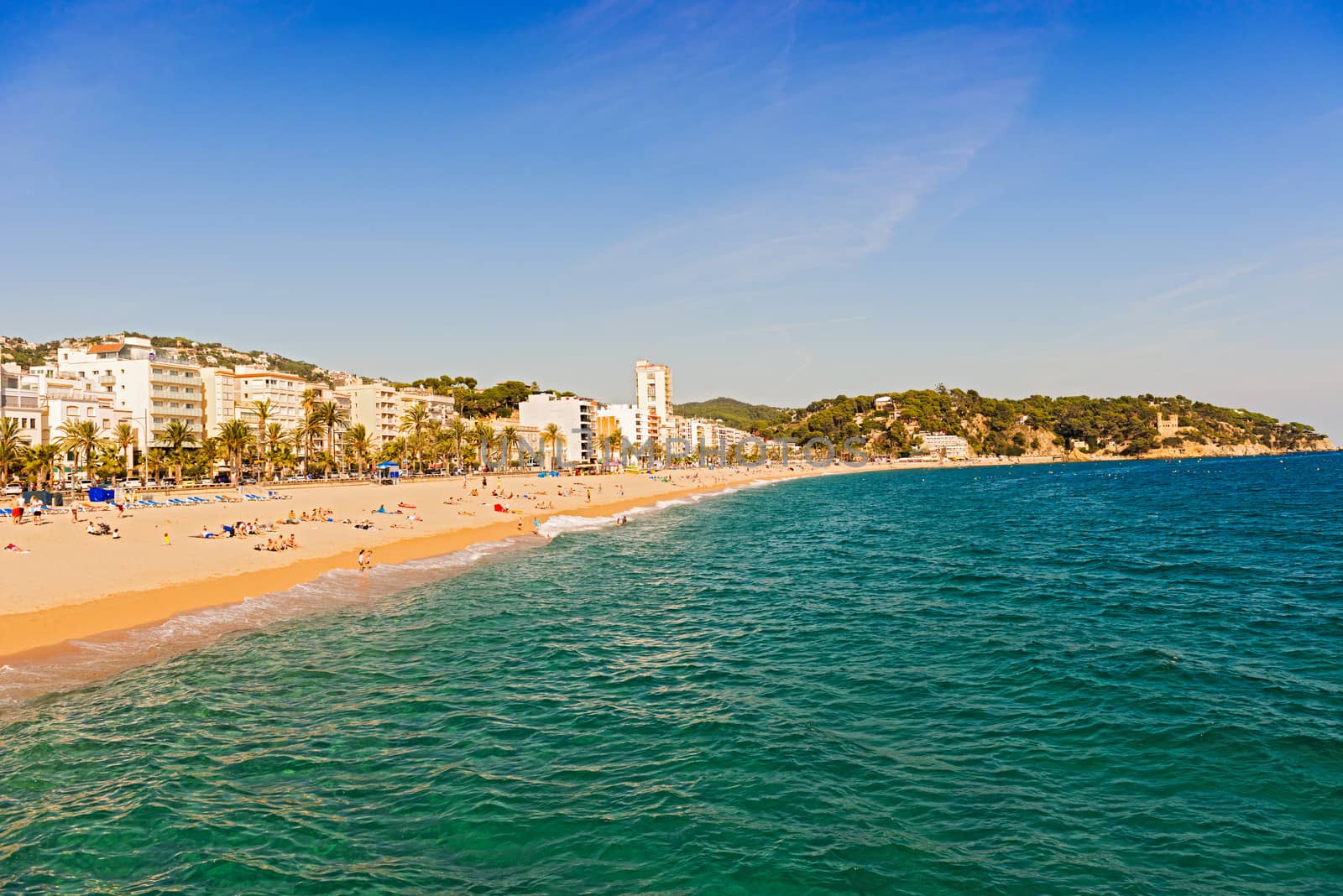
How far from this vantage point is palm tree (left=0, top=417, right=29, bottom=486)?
66188mm

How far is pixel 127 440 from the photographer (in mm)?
77938

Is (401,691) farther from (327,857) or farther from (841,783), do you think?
(841,783)

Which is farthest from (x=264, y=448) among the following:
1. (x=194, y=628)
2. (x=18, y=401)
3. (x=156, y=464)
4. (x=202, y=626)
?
(x=194, y=628)

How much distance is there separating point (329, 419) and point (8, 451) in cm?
3959

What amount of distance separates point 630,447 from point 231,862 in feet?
602

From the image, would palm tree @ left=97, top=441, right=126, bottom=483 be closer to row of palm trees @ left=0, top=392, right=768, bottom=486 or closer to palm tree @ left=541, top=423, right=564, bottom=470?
row of palm trees @ left=0, top=392, right=768, bottom=486

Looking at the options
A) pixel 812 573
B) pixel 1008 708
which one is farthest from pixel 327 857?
pixel 812 573

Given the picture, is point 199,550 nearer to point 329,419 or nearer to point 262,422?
point 262,422

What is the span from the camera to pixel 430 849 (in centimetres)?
1070

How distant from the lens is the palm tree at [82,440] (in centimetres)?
7469

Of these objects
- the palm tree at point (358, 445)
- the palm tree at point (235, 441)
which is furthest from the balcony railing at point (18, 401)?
the palm tree at point (358, 445)

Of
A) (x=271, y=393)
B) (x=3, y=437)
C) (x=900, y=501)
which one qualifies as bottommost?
(x=900, y=501)

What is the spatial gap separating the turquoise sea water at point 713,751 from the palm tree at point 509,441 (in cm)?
12166

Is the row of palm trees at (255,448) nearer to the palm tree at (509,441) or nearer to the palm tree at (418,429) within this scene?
the palm tree at (418,429)
